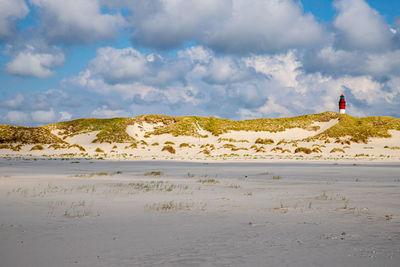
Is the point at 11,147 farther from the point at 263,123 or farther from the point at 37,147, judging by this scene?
the point at 263,123

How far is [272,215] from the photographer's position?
25.4ft

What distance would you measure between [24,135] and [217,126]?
137 ft

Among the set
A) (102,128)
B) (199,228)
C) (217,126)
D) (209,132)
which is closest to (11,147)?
(102,128)

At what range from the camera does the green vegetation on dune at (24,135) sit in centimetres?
4900

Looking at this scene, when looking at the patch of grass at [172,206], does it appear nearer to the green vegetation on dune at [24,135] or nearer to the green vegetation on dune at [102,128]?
the green vegetation on dune at [24,135]

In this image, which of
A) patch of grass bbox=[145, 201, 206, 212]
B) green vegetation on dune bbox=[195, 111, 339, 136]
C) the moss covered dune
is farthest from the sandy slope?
patch of grass bbox=[145, 201, 206, 212]

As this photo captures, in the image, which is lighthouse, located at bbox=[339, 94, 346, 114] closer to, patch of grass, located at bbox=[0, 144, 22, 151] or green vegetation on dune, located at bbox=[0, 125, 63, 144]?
green vegetation on dune, located at bbox=[0, 125, 63, 144]

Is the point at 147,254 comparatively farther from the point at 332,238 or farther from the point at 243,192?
the point at 243,192

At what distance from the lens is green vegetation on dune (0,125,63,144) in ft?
161

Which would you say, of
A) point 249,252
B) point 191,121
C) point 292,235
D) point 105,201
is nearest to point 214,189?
point 105,201

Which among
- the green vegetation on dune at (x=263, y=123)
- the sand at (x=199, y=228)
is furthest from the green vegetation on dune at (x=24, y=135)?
the sand at (x=199, y=228)

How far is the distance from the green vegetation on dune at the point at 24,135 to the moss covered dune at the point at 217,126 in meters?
10.5

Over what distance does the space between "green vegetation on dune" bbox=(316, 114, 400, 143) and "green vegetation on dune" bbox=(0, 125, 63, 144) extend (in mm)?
52240

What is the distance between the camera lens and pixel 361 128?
67.6m
